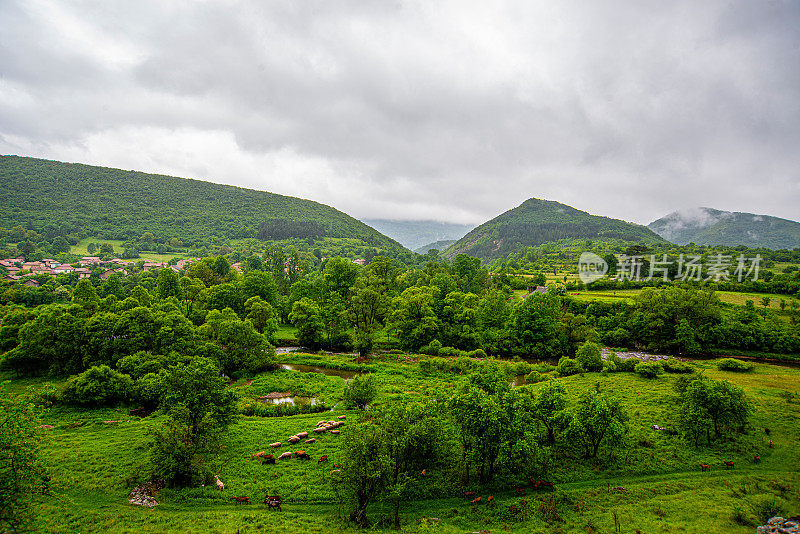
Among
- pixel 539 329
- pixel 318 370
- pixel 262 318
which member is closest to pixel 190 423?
pixel 318 370

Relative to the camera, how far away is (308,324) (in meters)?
63.9

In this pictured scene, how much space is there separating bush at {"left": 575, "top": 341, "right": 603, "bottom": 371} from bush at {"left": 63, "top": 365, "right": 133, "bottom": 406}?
57361 mm

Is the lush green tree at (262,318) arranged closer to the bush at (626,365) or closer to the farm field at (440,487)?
the farm field at (440,487)

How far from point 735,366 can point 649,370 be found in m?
17.0

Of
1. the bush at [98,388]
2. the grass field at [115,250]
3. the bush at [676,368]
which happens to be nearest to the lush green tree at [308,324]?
the bush at [98,388]

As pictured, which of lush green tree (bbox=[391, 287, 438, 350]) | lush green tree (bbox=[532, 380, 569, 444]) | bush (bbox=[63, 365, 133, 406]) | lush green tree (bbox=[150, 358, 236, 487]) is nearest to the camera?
lush green tree (bbox=[150, 358, 236, 487])

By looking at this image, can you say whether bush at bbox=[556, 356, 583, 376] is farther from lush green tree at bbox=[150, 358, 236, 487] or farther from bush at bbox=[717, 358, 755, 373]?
lush green tree at bbox=[150, 358, 236, 487]

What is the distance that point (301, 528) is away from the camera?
19.8 m

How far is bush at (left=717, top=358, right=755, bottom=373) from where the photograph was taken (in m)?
49.3

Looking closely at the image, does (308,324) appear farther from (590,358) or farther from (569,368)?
(590,358)

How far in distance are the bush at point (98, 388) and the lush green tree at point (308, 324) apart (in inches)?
1184

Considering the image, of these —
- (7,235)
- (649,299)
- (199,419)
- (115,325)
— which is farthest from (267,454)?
→ (7,235)

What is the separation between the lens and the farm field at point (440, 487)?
20.0m

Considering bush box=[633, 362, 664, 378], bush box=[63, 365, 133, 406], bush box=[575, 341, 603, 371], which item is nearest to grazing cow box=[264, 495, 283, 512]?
bush box=[63, 365, 133, 406]
